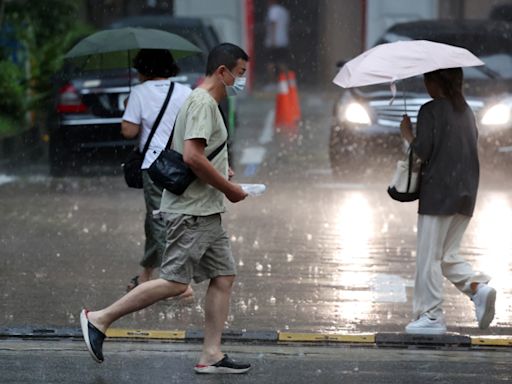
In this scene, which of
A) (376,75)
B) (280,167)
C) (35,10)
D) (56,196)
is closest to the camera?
(376,75)

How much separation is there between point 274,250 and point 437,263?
2906 millimetres

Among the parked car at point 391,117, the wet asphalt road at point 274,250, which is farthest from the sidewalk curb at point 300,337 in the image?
the parked car at point 391,117

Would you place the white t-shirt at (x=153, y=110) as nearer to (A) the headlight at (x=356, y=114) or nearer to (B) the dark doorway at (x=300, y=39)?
(A) the headlight at (x=356, y=114)

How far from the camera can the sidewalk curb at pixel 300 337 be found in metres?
7.06

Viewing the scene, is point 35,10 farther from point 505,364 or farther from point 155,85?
point 505,364

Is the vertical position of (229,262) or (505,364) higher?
(229,262)

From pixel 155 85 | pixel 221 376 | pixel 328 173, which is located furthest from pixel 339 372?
pixel 328 173

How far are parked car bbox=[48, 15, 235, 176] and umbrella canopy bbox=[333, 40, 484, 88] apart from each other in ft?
20.9

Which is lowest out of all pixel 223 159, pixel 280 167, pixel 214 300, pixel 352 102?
pixel 280 167

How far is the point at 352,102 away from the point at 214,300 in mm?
7502

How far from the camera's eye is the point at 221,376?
642 cm

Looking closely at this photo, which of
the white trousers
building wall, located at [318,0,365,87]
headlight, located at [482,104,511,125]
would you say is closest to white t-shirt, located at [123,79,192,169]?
the white trousers

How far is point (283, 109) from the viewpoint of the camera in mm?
19109

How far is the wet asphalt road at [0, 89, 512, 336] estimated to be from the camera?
7.84m
